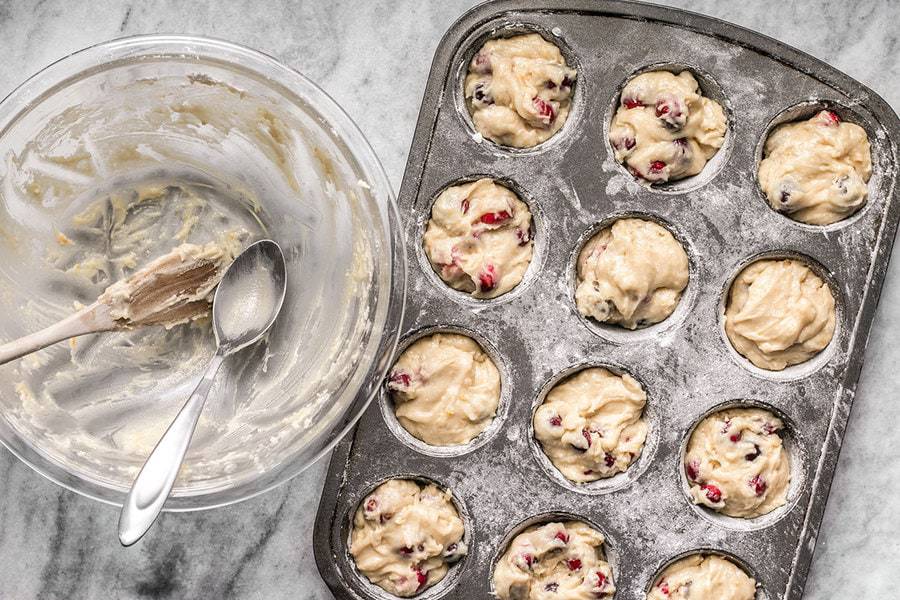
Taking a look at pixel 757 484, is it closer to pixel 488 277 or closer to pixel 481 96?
pixel 488 277

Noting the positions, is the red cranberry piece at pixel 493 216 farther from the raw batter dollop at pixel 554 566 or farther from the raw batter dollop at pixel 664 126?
the raw batter dollop at pixel 554 566

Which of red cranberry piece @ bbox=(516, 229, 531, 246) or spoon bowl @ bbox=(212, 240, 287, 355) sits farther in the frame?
red cranberry piece @ bbox=(516, 229, 531, 246)

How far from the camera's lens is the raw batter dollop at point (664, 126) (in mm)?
3369

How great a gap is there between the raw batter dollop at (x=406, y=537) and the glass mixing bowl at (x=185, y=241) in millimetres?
486

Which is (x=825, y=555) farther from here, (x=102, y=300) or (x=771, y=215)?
(x=102, y=300)

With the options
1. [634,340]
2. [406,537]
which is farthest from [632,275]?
[406,537]

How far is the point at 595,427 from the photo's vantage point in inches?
134

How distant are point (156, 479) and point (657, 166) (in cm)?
200

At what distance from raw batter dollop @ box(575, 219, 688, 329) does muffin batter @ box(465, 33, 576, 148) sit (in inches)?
18.3

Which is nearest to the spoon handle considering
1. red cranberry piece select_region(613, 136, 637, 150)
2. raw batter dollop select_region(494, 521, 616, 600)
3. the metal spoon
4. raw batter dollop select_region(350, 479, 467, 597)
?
the metal spoon

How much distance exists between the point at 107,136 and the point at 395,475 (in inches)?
59.8

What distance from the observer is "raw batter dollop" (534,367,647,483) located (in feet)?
11.1

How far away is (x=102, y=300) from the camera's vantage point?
297 centimetres

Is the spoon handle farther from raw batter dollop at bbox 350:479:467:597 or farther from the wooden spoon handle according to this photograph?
raw batter dollop at bbox 350:479:467:597
